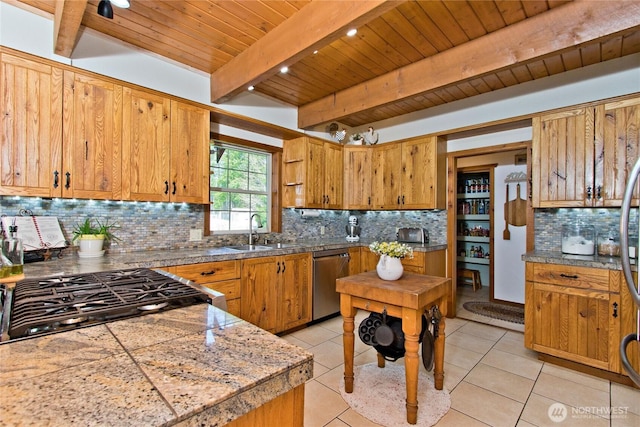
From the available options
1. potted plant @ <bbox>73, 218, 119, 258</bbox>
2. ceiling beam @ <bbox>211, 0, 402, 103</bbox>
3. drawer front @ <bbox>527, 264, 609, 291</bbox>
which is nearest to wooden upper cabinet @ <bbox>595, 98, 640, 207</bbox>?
drawer front @ <bbox>527, 264, 609, 291</bbox>

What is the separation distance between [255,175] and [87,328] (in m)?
3.12

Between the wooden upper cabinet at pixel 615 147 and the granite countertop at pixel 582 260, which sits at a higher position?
A: the wooden upper cabinet at pixel 615 147

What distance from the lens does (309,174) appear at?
3.91 metres

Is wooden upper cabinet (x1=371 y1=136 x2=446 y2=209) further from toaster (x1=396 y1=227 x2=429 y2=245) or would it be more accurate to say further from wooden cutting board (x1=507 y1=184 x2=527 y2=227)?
wooden cutting board (x1=507 y1=184 x2=527 y2=227)

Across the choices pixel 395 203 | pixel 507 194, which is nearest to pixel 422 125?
pixel 395 203

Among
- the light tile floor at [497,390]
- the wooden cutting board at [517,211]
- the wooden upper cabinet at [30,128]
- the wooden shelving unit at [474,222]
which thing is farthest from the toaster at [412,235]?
the wooden upper cabinet at [30,128]

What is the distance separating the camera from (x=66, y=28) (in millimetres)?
1968

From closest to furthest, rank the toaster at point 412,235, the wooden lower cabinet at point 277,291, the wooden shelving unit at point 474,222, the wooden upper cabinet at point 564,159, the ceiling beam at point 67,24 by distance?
the ceiling beam at point 67,24 < the wooden upper cabinet at point 564,159 < the wooden lower cabinet at point 277,291 < the toaster at point 412,235 < the wooden shelving unit at point 474,222

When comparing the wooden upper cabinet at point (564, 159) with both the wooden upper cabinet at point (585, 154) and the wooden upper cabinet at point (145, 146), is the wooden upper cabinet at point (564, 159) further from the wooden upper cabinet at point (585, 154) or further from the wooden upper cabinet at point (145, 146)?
the wooden upper cabinet at point (145, 146)

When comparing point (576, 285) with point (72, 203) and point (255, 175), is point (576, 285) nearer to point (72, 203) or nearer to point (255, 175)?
point (255, 175)

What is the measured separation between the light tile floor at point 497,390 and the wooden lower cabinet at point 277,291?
0.95 ft

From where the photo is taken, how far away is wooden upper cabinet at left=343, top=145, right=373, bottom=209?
175 inches

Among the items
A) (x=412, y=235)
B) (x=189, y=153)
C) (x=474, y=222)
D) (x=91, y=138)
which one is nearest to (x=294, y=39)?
(x=189, y=153)

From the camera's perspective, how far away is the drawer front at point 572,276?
2402 millimetres
